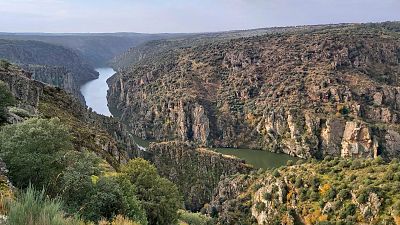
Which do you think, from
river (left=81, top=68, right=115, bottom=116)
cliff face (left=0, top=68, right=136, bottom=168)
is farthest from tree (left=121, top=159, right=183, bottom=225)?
river (left=81, top=68, right=115, bottom=116)

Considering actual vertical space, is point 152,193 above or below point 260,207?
above

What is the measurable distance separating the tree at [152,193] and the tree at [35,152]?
331 inches

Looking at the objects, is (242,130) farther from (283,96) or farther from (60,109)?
(60,109)

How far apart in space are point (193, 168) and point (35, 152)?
5449 cm

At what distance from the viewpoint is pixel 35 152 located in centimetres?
1139

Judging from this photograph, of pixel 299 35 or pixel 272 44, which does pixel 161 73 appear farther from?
pixel 299 35

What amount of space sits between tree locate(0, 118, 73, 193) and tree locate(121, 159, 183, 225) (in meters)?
8.40

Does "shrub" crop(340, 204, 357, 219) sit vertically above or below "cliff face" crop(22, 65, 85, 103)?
above

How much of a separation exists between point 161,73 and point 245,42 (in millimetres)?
25594

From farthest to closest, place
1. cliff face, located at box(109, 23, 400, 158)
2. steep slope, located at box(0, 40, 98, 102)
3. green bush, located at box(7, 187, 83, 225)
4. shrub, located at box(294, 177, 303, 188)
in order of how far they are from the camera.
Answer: steep slope, located at box(0, 40, 98, 102)
cliff face, located at box(109, 23, 400, 158)
shrub, located at box(294, 177, 303, 188)
green bush, located at box(7, 187, 83, 225)

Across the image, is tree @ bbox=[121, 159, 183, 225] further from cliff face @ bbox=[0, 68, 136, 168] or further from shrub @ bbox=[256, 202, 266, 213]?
shrub @ bbox=[256, 202, 266, 213]

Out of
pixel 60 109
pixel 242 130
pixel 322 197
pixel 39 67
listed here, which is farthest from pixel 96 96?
pixel 322 197

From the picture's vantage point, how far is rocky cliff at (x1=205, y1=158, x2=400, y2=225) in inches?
1216

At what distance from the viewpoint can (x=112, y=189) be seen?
42.7 ft
